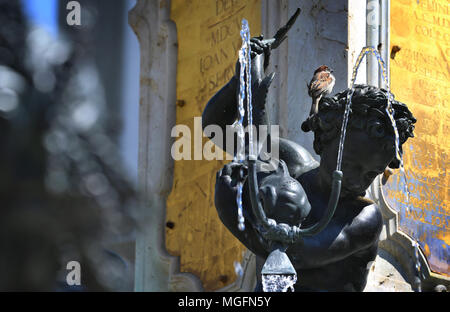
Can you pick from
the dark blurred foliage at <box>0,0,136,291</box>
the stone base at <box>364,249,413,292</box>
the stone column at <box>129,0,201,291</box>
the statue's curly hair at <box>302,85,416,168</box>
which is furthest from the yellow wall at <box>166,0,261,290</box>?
the dark blurred foliage at <box>0,0,136,291</box>

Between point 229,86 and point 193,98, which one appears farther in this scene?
point 193,98

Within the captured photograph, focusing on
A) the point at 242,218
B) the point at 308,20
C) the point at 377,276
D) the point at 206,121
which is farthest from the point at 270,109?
the point at 242,218

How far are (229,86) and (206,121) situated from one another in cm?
17

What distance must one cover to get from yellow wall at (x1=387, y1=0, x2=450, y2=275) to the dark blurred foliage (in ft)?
13.1

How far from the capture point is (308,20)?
5688 millimetres

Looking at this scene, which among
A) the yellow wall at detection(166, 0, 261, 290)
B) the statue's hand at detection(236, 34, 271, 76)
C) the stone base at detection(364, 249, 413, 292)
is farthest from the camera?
the yellow wall at detection(166, 0, 261, 290)

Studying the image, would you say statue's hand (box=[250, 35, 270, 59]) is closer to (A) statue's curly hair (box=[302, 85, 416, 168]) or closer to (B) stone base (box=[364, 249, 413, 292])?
(A) statue's curly hair (box=[302, 85, 416, 168])

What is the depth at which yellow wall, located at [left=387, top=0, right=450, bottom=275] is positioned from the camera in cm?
612

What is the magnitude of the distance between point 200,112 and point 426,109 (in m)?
1.47

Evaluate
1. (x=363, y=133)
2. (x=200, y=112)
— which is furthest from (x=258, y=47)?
(x=200, y=112)

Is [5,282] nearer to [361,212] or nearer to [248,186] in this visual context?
[248,186]

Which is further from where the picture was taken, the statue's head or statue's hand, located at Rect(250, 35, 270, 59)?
statue's hand, located at Rect(250, 35, 270, 59)

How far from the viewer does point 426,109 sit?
6.39 metres

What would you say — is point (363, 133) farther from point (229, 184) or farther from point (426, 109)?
point (426, 109)
